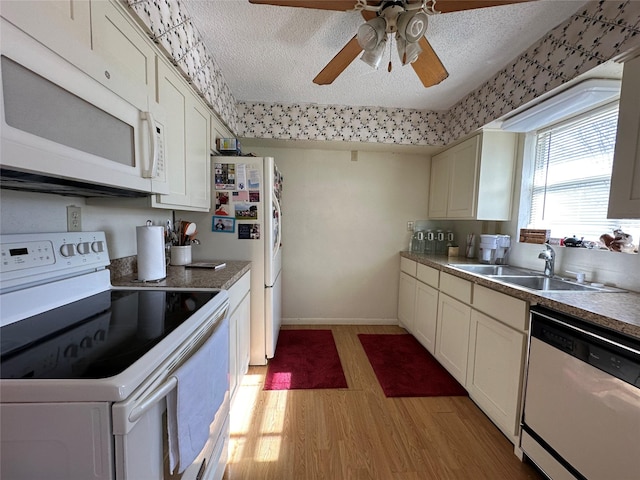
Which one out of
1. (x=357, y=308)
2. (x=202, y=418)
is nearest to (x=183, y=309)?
(x=202, y=418)

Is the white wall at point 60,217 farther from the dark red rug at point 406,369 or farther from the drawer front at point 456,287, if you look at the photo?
the drawer front at point 456,287

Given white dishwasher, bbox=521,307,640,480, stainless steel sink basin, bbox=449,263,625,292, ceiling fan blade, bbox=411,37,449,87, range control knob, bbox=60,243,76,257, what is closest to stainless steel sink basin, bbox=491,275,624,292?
stainless steel sink basin, bbox=449,263,625,292

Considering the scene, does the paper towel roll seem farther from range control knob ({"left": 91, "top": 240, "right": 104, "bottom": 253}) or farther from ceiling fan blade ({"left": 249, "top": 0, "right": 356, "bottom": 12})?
ceiling fan blade ({"left": 249, "top": 0, "right": 356, "bottom": 12})

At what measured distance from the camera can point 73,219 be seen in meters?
1.19

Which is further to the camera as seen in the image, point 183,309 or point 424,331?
point 424,331

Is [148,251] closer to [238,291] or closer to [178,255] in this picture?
[178,255]

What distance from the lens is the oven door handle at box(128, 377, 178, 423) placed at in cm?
57

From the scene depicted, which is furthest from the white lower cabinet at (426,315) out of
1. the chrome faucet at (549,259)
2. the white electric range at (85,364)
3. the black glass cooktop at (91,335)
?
the black glass cooktop at (91,335)

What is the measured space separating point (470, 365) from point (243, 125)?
2.87 m

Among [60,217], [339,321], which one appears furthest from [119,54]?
[339,321]

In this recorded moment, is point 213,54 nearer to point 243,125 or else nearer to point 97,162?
point 243,125

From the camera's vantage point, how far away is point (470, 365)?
6.09 feet

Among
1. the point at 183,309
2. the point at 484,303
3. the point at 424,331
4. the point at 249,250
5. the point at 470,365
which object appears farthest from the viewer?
the point at 424,331

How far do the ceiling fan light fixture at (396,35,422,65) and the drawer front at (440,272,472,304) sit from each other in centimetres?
149
